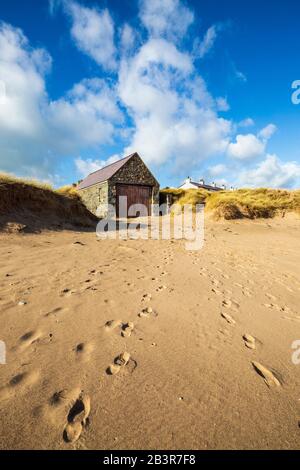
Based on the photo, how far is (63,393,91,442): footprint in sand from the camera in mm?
1563

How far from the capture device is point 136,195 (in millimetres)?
20125

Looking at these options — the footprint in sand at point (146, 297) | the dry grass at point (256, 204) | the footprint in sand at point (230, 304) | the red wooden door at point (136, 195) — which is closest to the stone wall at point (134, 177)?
the red wooden door at point (136, 195)

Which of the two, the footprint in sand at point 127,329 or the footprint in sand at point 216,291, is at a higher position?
the footprint in sand at point 216,291

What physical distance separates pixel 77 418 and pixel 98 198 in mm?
19678

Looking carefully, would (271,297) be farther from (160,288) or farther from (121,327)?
(121,327)

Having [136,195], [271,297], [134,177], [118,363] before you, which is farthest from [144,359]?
[134,177]

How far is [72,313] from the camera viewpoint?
309 cm

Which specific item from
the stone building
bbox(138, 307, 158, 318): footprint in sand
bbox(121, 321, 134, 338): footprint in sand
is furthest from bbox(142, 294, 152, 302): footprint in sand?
the stone building

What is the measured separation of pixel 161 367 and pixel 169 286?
7.19 ft

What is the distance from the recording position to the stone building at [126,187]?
1905 centimetres

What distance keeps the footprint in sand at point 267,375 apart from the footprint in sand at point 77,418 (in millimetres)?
1694

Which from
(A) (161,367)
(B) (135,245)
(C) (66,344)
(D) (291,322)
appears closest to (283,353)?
(D) (291,322)

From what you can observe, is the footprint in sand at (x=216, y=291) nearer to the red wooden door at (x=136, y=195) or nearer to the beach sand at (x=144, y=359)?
the beach sand at (x=144, y=359)
